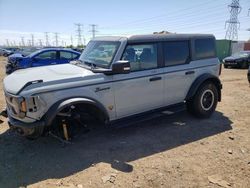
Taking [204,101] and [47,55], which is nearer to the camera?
[204,101]

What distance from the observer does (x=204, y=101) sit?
6543 millimetres

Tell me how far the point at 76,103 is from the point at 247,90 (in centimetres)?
800

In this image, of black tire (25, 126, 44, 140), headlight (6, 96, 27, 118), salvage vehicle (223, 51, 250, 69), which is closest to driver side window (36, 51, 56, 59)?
headlight (6, 96, 27, 118)

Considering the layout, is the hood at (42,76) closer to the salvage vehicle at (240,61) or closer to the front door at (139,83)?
the front door at (139,83)

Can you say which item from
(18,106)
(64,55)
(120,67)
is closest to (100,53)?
(120,67)

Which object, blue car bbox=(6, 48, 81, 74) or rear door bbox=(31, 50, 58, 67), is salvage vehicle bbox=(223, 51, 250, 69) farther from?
rear door bbox=(31, 50, 58, 67)

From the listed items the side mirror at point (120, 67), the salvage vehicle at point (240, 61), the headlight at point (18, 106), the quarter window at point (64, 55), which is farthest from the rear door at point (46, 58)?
the salvage vehicle at point (240, 61)

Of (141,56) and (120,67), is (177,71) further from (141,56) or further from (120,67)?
(120,67)

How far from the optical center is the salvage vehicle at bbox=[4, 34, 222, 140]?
4.23 meters

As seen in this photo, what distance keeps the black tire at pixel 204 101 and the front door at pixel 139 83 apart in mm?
1121

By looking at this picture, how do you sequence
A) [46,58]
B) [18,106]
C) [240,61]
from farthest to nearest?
[240,61], [46,58], [18,106]

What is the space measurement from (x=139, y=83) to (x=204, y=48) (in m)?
2.33

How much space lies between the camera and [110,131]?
5.75 m

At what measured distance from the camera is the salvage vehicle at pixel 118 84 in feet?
13.9
